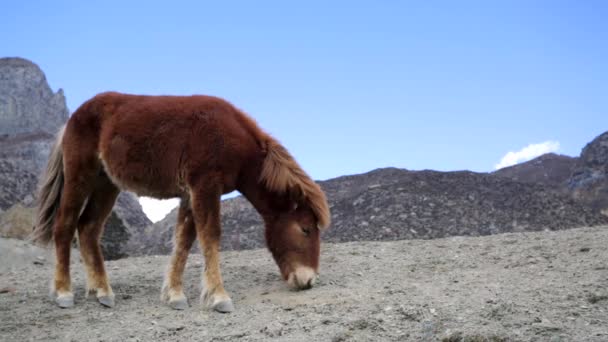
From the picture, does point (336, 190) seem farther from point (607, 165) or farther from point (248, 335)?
point (248, 335)

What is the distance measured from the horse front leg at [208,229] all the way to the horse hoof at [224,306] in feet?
0.46

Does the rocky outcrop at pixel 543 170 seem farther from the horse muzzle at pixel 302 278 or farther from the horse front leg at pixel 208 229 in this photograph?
the horse front leg at pixel 208 229

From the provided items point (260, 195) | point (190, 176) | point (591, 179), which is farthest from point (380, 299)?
point (591, 179)

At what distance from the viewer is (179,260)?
612 cm

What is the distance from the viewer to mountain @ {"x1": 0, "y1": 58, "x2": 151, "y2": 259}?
10.7 m

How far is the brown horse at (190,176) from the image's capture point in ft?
18.9

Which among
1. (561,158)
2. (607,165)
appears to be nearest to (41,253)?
(607,165)

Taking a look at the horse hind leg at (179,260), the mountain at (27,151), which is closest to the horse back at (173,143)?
the horse hind leg at (179,260)

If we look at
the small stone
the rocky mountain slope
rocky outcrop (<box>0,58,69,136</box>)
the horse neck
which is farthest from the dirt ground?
rocky outcrop (<box>0,58,69,136</box>)

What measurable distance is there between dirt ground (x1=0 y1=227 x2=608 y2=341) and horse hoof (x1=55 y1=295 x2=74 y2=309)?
0.24 ft

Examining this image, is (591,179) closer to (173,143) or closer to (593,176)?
(593,176)

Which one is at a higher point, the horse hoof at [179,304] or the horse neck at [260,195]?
the horse neck at [260,195]

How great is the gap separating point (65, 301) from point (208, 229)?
181 centimetres

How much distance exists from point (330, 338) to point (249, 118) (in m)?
2.62
